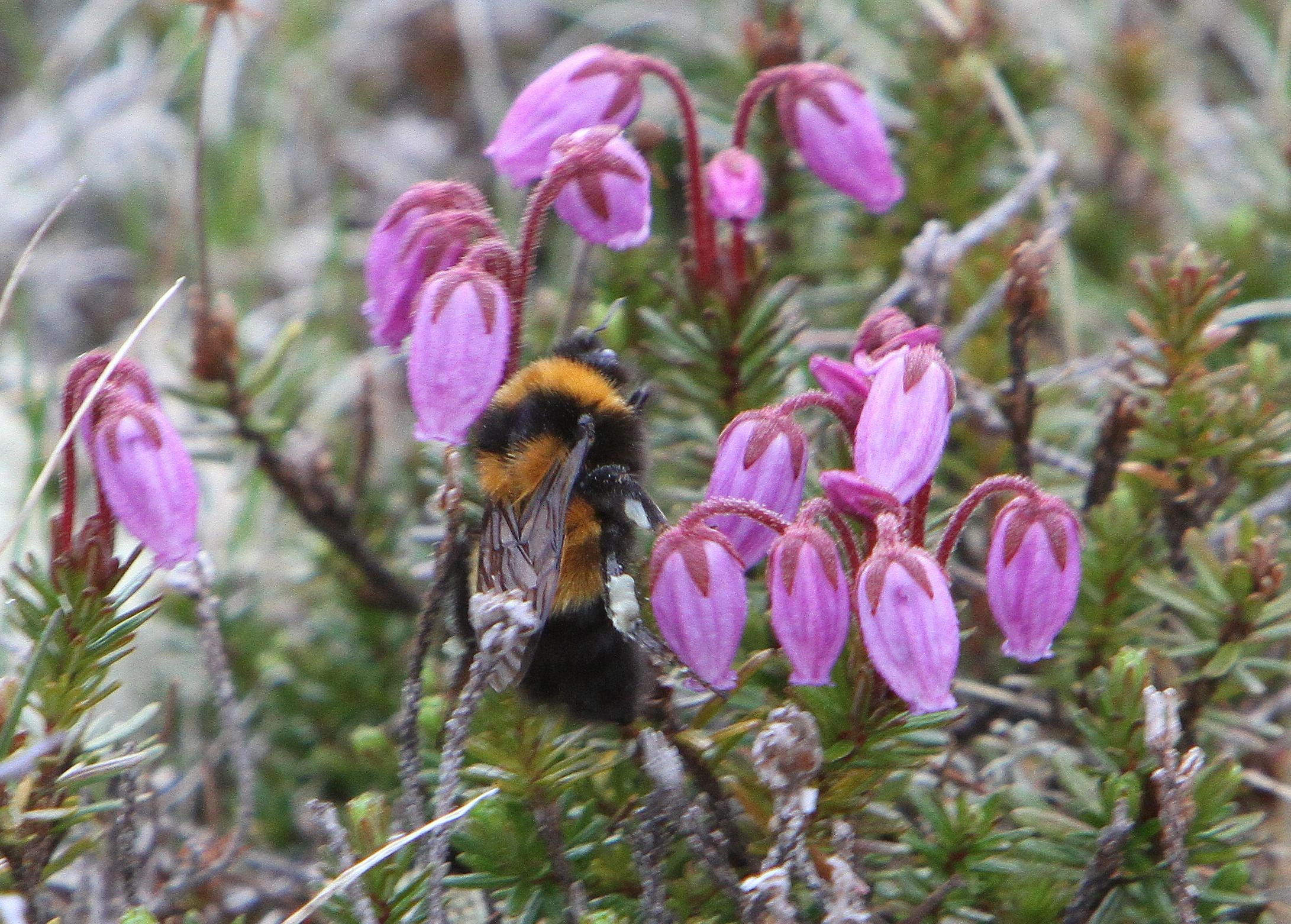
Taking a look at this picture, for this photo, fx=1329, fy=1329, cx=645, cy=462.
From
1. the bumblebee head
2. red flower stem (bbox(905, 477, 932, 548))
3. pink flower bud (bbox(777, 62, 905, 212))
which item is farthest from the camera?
pink flower bud (bbox(777, 62, 905, 212))

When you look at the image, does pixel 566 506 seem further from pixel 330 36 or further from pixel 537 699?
pixel 330 36

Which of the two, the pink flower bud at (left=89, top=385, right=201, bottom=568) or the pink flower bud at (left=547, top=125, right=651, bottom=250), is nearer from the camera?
the pink flower bud at (left=89, top=385, right=201, bottom=568)

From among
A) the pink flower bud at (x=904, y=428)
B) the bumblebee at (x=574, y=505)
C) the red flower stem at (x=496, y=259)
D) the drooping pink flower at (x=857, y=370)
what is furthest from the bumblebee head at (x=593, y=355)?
the pink flower bud at (x=904, y=428)

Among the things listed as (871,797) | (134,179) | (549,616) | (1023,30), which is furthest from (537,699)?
(1023,30)

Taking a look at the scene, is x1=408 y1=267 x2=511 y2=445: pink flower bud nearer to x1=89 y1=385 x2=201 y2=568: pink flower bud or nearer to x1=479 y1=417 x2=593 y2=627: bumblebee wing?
x1=479 y1=417 x2=593 y2=627: bumblebee wing

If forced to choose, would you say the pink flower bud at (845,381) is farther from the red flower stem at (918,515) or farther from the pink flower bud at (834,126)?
the pink flower bud at (834,126)

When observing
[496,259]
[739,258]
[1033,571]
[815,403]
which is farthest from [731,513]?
[739,258]

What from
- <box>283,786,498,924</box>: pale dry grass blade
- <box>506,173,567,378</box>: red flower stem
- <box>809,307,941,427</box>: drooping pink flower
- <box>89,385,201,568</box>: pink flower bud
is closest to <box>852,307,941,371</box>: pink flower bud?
<box>809,307,941,427</box>: drooping pink flower
